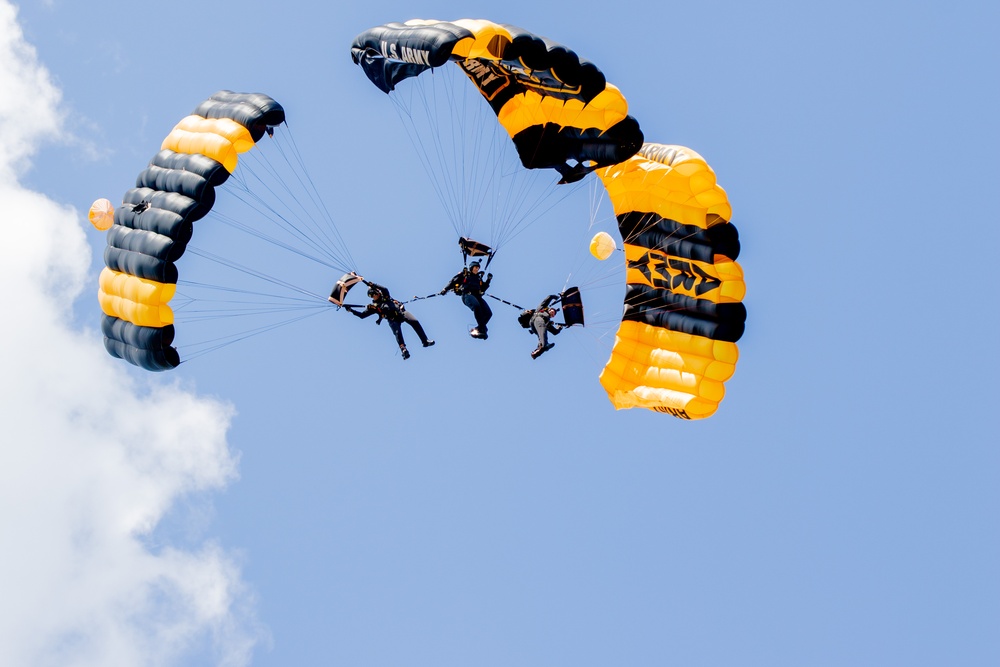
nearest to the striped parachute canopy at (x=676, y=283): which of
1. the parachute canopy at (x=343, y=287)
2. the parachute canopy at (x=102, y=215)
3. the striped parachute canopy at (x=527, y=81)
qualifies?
the striped parachute canopy at (x=527, y=81)

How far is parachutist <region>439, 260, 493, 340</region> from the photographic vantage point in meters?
25.7

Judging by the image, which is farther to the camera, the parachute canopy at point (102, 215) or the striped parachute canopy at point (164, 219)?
the parachute canopy at point (102, 215)

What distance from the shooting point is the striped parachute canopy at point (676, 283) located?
85.8 feet

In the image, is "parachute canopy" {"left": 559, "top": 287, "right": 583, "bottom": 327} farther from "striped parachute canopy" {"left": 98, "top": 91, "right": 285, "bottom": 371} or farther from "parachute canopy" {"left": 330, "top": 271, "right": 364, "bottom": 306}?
"striped parachute canopy" {"left": 98, "top": 91, "right": 285, "bottom": 371}

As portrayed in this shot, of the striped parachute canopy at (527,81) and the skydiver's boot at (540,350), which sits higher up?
the striped parachute canopy at (527,81)

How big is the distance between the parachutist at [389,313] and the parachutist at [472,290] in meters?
0.71

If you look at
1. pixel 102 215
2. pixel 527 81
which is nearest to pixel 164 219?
pixel 102 215

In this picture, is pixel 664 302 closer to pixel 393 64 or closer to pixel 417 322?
pixel 417 322

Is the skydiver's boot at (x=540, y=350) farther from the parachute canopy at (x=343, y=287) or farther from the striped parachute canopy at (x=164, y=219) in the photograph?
the striped parachute canopy at (x=164, y=219)

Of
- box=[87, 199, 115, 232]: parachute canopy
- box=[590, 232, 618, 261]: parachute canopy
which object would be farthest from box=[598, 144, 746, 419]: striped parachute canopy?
box=[87, 199, 115, 232]: parachute canopy

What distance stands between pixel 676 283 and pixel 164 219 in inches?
340

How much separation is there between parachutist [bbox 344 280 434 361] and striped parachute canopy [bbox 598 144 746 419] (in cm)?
413

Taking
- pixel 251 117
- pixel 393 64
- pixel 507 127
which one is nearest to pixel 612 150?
pixel 507 127

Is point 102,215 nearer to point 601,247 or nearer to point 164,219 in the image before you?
point 164,219
